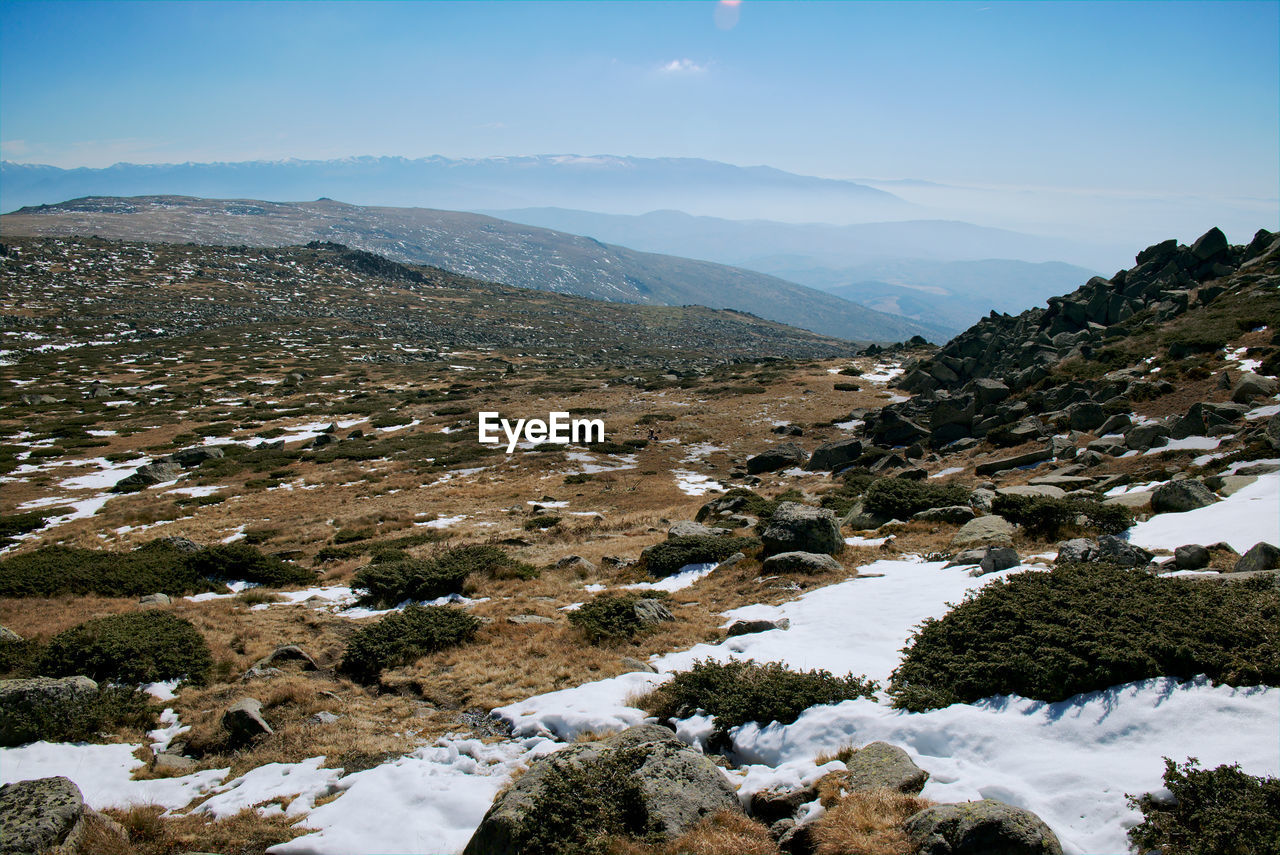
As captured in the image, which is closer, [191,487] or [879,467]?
[879,467]

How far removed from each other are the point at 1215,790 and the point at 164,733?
14.1 meters

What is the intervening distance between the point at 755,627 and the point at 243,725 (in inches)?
355

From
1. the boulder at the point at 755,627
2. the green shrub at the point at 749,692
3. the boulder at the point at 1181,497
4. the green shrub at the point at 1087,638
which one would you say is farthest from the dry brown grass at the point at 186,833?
the boulder at the point at 1181,497

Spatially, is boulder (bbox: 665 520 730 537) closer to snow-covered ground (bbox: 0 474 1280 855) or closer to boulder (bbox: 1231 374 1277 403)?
snow-covered ground (bbox: 0 474 1280 855)

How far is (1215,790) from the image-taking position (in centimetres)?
568

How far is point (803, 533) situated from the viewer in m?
16.2

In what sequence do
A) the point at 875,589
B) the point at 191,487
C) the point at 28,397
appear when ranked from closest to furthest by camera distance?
the point at 875,589
the point at 191,487
the point at 28,397

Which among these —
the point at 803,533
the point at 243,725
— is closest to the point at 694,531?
the point at 803,533

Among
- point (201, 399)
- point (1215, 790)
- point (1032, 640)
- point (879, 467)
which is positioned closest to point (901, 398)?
point (879, 467)

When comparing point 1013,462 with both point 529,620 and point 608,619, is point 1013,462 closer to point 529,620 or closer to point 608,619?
point 608,619

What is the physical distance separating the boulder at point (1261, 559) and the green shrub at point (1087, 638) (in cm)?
103

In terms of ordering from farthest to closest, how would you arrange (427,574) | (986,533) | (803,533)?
(427,574)
(803,533)
(986,533)

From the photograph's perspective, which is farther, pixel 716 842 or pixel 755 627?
pixel 755 627

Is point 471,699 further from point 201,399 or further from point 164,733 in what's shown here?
point 201,399
